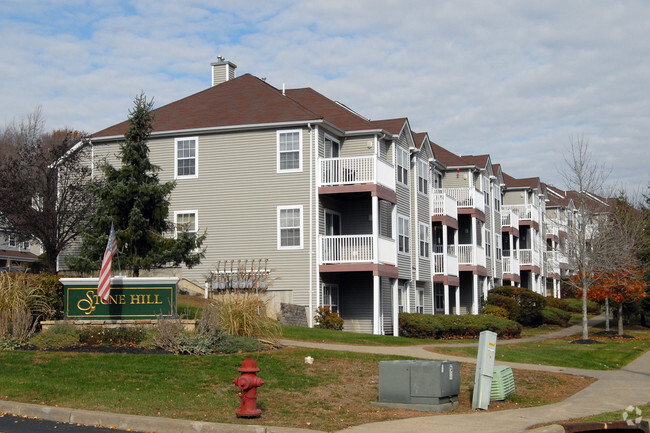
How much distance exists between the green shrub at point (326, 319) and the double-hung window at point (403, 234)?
19.2ft

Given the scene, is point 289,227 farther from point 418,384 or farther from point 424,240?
point 418,384

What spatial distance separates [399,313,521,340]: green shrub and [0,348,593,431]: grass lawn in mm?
13783

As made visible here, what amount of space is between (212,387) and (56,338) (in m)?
4.82

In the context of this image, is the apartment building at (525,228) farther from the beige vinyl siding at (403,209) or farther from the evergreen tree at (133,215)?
the evergreen tree at (133,215)

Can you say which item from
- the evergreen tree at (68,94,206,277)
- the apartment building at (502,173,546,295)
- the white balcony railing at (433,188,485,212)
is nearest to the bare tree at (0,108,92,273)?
the evergreen tree at (68,94,206,277)

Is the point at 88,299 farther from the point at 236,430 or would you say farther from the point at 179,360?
the point at 236,430

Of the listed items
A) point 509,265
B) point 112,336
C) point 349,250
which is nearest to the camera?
point 112,336

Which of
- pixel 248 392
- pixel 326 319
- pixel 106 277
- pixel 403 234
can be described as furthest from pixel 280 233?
pixel 248 392

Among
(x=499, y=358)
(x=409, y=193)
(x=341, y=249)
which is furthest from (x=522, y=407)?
(x=409, y=193)

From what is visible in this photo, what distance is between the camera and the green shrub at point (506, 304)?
41.6 m

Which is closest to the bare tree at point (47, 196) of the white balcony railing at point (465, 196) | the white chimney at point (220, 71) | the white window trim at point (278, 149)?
the white window trim at point (278, 149)

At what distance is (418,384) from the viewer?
44.6 ft

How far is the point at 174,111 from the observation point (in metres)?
33.3

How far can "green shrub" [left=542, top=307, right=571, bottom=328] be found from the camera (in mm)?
42594
